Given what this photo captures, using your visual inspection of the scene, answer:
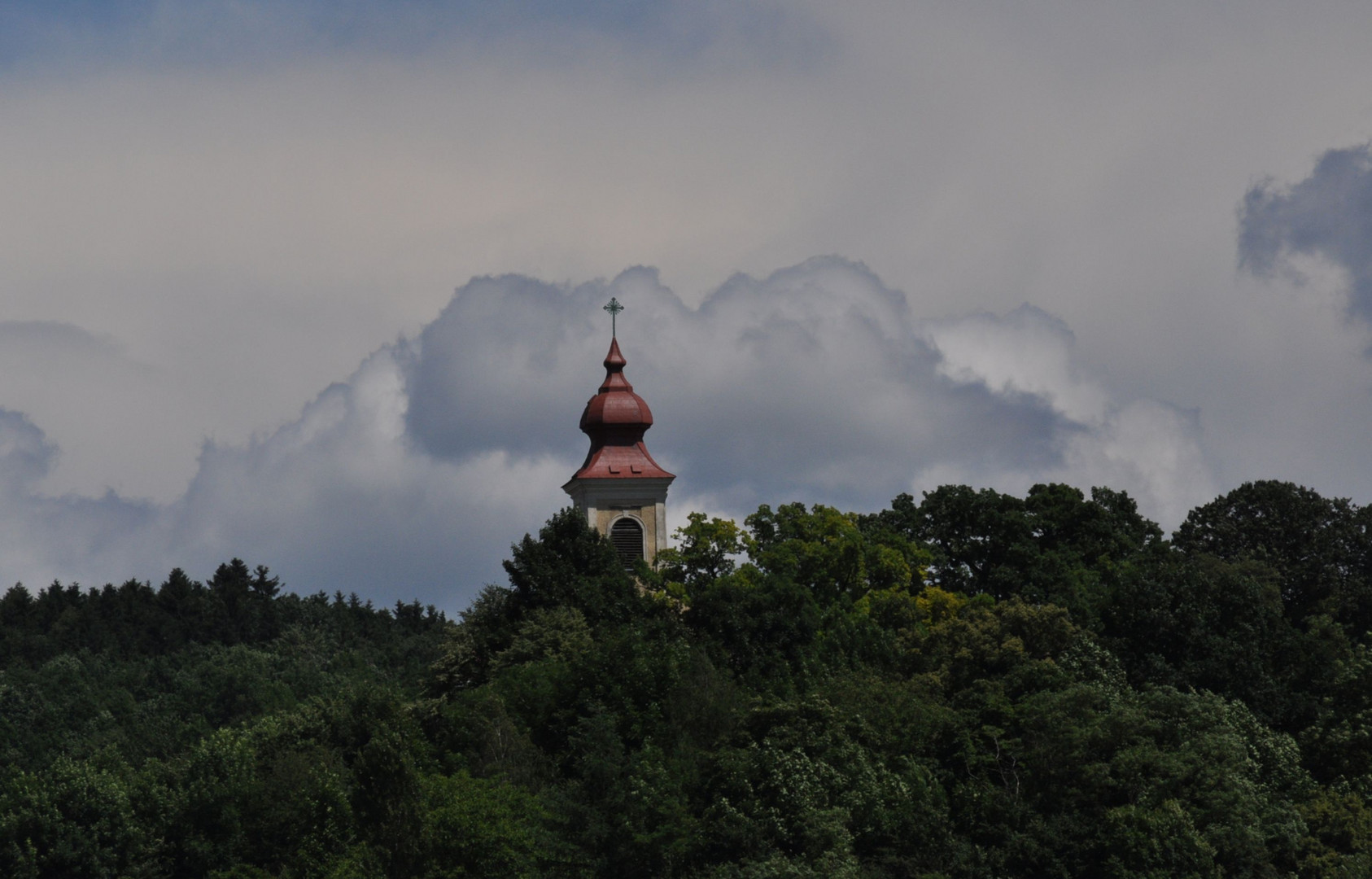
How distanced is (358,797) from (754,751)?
1053 cm

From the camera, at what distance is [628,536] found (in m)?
84.4

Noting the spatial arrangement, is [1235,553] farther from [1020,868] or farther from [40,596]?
[40,596]

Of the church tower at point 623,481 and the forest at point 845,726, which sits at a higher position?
the church tower at point 623,481

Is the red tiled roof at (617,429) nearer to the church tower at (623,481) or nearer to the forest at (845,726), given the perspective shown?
the church tower at (623,481)

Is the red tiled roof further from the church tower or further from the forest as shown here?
the forest

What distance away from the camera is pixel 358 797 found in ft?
181

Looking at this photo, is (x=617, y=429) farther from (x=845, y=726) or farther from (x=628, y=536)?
(x=845, y=726)

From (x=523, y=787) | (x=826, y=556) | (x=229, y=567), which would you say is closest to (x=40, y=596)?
(x=229, y=567)

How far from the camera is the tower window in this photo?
83.9 metres

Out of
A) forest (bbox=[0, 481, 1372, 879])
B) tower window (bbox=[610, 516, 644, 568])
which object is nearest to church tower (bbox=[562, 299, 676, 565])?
tower window (bbox=[610, 516, 644, 568])

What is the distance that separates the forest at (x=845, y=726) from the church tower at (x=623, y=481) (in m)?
5.78

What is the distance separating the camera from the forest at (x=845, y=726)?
55.2m

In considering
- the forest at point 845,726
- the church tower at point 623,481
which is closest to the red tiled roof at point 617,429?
the church tower at point 623,481

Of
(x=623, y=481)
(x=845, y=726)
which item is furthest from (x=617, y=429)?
(x=845, y=726)
